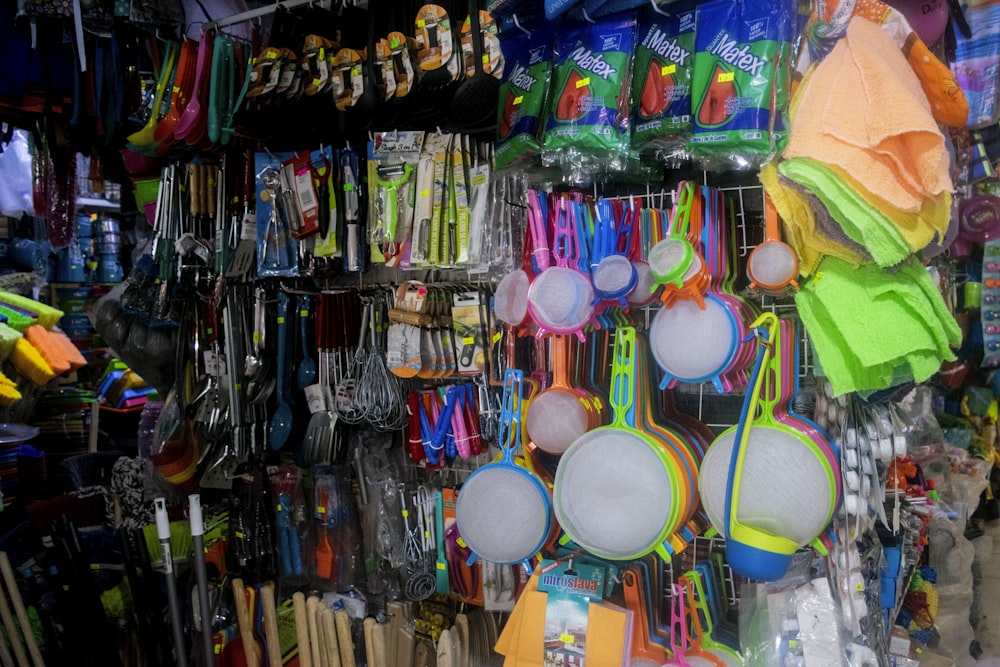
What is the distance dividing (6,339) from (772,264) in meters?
2.68

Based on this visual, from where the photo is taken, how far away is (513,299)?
1.67 m

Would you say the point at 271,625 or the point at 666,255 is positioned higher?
the point at 666,255

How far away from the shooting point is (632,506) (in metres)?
1.49

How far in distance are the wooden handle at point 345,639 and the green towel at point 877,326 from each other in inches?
60.2

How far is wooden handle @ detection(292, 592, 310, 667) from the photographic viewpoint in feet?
7.16

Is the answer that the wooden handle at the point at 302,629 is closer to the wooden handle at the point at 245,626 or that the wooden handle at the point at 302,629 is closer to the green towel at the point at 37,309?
the wooden handle at the point at 245,626

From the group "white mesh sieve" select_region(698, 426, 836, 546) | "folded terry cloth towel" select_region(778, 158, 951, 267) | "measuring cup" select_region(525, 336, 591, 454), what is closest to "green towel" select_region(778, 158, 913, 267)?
"folded terry cloth towel" select_region(778, 158, 951, 267)

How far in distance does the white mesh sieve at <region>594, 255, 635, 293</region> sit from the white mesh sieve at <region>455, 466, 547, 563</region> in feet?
1.49

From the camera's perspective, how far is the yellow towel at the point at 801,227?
52.6 inches

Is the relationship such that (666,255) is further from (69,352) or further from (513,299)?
(69,352)

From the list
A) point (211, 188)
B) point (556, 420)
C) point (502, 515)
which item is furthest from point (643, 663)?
point (211, 188)

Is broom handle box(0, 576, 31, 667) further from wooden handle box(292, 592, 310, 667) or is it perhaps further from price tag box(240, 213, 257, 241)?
price tag box(240, 213, 257, 241)

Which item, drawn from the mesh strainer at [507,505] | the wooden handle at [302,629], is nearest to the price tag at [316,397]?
the wooden handle at [302,629]

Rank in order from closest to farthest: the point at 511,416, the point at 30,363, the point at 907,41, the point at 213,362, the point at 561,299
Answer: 1. the point at 907,41
2. the point at 561,299
3. the point at 511,416
4. the point at 213,362
5. the point at 30,363
